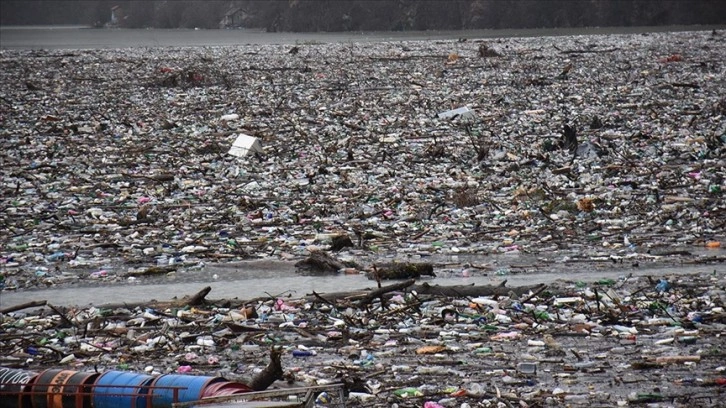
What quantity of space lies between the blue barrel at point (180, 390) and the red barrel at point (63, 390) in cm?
35

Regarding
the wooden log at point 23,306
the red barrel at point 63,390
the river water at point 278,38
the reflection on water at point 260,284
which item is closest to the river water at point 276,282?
the reflection on water at point 260,284

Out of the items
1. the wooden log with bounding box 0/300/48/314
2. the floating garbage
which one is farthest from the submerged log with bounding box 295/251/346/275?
the wooden log with bounding box 0/300/48/314

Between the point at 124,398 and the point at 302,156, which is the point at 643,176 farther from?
the point at 124,398

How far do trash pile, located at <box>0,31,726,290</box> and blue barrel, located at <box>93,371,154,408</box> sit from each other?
3.59 metres

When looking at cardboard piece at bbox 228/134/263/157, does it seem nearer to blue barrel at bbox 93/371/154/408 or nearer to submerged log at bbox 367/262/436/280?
submerged log at bbox 367/262/436/280

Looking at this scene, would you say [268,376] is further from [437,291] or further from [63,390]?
[437,291]

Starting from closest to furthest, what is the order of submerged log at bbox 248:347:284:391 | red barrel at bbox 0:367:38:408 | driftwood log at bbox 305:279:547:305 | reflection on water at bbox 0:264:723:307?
1. red barrel at bbox 0:367:38:408
2. submerged log at bbox 248:347:284:391
3. driftwood log at bbox 305:279:547:305
4. reflection on water at bbox 0:264:723:307

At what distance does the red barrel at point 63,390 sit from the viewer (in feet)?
14.3

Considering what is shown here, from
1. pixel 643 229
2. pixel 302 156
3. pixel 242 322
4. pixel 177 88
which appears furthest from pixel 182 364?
pixel 177 88

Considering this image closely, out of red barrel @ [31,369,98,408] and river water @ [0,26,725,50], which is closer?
red barrel @ [31,369,98,408]

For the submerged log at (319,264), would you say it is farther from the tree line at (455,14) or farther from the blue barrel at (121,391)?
the tree line at (455,14)

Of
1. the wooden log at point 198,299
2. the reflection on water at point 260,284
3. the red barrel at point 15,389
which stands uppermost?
the red barrel at point 15,389

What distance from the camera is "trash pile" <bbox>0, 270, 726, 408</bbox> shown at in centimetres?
483

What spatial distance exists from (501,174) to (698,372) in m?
6.38
